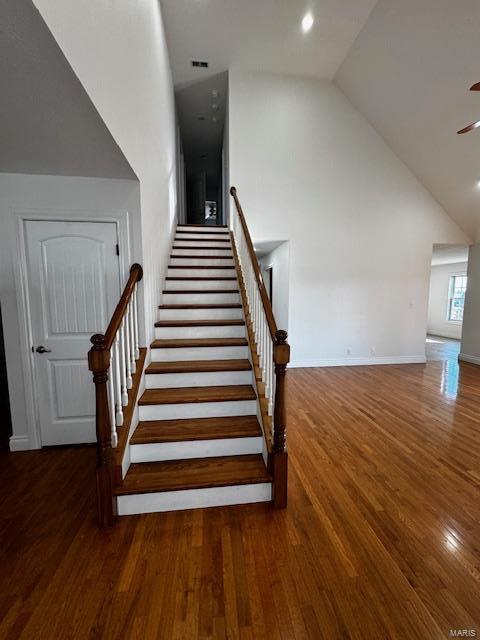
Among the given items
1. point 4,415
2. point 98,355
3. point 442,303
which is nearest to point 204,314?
point 98,355

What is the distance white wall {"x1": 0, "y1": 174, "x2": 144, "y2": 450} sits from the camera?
7.32 feet

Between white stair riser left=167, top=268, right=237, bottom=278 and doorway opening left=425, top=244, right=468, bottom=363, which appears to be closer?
white stair riser left=167, top=268, right=237, bottom=278

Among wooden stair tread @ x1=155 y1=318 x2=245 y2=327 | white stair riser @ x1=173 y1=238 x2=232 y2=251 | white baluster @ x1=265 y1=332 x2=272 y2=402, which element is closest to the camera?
white baluster @ x1=265 y1=332 x2=272 y2=402

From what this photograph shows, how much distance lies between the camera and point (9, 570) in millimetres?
1405

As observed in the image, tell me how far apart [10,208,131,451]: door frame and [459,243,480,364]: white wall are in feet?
21.1

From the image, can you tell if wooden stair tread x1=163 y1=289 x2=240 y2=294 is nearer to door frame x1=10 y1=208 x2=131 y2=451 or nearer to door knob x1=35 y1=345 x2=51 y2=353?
door frame x1=10 y1=208 x2=131 y2=451

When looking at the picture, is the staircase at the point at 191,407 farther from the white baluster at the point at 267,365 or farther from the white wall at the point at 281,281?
the white wall at the point at 281,281

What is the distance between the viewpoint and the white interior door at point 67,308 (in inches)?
94.4

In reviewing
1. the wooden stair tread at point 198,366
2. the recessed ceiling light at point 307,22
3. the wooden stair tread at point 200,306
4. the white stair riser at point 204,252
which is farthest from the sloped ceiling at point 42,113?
the recessed ceiling light at point 307,22

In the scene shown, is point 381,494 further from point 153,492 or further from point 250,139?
point 250,139

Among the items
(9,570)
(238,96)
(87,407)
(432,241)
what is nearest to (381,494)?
(9,570)

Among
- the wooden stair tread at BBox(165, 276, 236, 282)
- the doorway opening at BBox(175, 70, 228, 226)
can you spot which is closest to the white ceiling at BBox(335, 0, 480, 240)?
the doorway opening at BBox(175, 70, 228, 226)

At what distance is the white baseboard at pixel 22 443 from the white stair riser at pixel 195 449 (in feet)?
4.06

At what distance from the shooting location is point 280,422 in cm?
177
